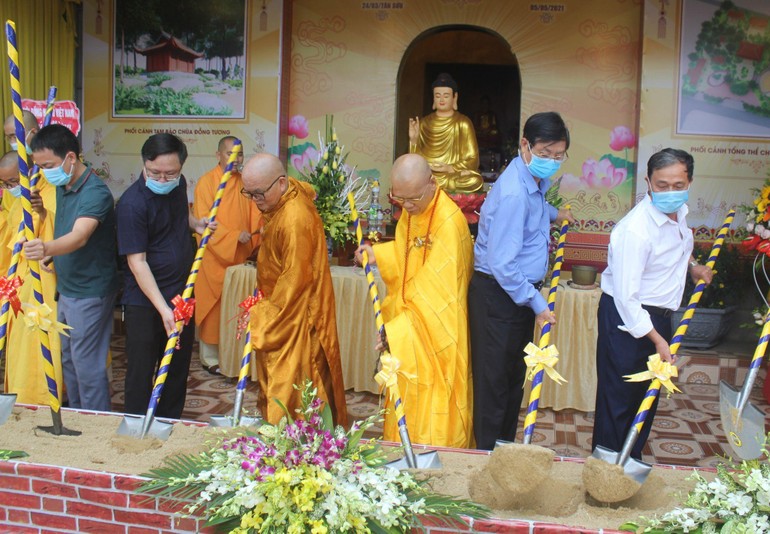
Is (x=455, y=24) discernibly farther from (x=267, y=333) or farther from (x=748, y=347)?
(x=267, y=333)

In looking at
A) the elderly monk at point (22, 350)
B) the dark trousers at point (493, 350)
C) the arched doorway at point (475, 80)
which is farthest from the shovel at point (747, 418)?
the arched doorway at point (475, 80)

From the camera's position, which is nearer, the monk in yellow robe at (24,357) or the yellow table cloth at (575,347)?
the monk in yellow robe at (24,357)

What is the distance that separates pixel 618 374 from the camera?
2.90m

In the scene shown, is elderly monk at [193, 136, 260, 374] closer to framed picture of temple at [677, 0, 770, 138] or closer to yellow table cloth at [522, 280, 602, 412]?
yellow table cloth at [522, 280, 602, 412]

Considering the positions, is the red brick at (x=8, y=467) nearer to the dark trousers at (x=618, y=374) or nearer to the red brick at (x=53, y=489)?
the red brick at (x=53, y=489)

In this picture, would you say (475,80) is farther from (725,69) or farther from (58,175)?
(58,175)

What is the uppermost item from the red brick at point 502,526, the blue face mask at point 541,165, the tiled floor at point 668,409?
the blue face mask at point 541,165

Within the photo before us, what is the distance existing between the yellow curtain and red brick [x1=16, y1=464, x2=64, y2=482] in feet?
13.4

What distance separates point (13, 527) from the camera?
85.8 inches

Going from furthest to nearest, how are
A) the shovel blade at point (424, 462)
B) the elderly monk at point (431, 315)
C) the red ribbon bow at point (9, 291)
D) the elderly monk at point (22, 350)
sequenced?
1. the elderly monk at point (22, 350)
2. the elderly monk at point (431, 315)
3. the red ribbon bow at point (9, 291)
4. the shovel blade at point (424, 462)

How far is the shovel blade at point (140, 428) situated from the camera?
2.47 metres

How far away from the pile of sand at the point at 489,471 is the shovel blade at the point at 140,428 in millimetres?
24

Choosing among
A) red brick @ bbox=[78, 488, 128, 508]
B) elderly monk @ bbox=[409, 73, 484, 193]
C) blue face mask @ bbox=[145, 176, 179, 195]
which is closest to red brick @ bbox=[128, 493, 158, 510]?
red brick @ bbox=[78, 488, 128, 508]

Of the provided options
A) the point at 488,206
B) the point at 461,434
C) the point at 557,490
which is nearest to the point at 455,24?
the point at 488,206
